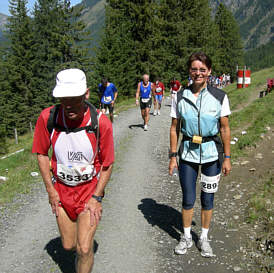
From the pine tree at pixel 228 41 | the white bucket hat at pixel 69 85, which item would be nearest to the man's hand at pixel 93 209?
the white bucket hat at pixel 69 85

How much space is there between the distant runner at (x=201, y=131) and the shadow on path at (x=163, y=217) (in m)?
0.82

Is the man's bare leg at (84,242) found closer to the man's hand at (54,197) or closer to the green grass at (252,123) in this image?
the man's hand at (54,197)

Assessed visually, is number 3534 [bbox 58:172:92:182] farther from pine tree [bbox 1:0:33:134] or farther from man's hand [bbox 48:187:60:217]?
pine tree [bbox 1:0:33:134]

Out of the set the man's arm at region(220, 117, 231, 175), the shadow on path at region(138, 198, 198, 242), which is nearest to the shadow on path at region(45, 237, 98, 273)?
the shadow on path at region(138, 198, 198, 242)

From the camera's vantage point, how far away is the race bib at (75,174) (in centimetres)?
316

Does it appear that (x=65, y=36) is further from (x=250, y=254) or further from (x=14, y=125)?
(x=250, y=254)

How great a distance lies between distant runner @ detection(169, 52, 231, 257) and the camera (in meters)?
3.81

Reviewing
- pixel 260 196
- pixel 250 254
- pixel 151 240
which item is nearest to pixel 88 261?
pixel 151 240

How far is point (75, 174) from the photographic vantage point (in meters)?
3.18

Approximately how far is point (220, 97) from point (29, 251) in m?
3.24

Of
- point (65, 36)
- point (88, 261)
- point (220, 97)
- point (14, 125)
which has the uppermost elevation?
point (65, 36)

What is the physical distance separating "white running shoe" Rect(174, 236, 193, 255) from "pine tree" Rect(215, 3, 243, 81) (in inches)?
2361

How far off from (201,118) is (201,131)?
0.16 meters

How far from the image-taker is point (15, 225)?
5.42 m
